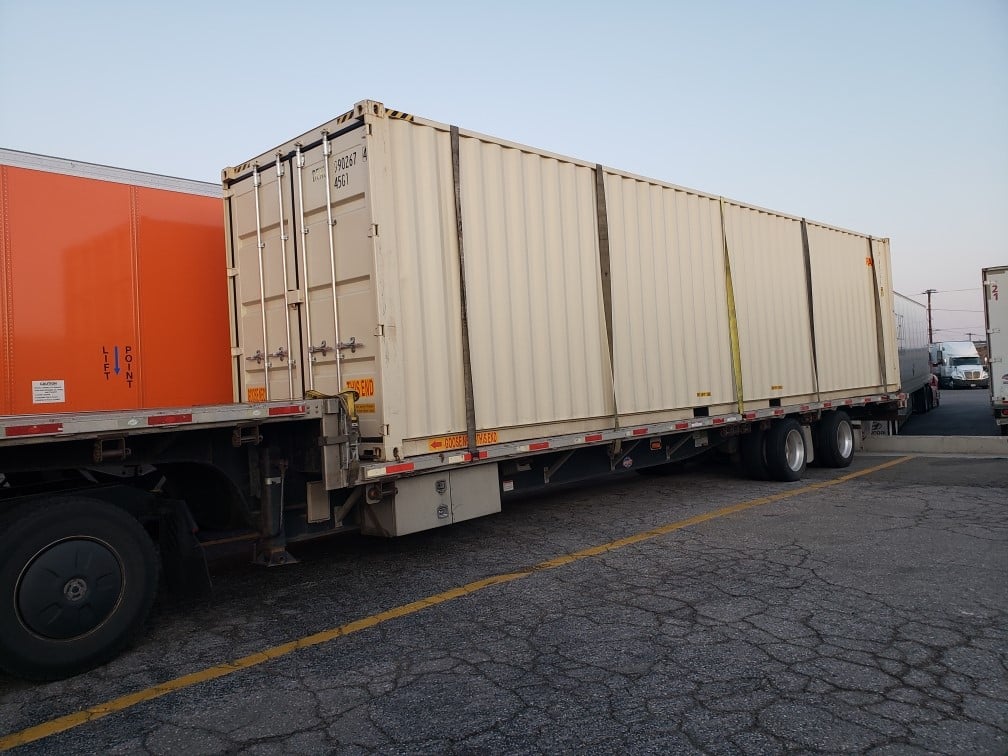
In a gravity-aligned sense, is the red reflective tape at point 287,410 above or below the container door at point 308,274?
below

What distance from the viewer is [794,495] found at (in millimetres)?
9141

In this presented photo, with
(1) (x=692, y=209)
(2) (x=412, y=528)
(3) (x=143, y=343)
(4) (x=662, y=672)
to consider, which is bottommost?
(4) (x=662, y=672)

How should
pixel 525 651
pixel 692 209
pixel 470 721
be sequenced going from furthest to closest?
pixel 692 209, pixel 525 651, pixel 470 721

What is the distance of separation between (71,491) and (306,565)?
2.47 metres

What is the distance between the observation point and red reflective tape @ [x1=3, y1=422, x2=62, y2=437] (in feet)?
12.0

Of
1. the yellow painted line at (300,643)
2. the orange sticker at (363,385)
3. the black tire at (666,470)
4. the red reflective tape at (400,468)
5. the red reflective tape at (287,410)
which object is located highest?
the orange sticker at (363,385)

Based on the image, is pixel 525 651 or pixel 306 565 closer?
pixel 525 651

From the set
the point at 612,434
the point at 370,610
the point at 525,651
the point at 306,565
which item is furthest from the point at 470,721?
the point at 612,434

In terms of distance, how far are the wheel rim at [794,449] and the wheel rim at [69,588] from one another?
8578 mm

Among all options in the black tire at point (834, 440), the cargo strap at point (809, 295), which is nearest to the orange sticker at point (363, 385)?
the cargo strap at point (809, 295)

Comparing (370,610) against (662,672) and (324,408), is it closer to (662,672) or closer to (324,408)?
(324,408)

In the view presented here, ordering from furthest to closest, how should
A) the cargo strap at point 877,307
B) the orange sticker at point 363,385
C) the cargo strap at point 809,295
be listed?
the cargo strap at point 877,307 < the cargo strap at point 809,295 < the orange sticker at point 363,385

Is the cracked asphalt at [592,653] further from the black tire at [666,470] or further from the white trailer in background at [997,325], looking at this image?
the white trailer in background at [997,325]

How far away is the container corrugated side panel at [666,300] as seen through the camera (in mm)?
7801
